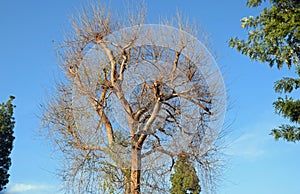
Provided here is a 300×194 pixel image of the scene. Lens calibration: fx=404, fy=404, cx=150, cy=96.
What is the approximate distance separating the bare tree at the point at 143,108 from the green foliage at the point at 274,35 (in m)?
0.99

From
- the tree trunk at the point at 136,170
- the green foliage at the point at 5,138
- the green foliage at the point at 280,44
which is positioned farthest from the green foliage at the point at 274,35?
the green foliage at the point at 5,138

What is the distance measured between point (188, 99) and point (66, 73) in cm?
185

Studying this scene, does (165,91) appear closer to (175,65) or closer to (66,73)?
(175,65)

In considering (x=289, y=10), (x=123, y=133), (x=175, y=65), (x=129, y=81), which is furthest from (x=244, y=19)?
(x=123, y=133)

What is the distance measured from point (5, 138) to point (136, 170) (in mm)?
7414

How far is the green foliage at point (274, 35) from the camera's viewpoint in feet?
17.4

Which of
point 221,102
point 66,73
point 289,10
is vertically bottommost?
point 221,102

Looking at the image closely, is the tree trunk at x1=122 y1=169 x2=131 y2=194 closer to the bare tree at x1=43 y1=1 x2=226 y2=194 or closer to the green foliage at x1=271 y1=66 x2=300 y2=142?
the bare tree at x1=43 y1=1 x2=226 y2=194

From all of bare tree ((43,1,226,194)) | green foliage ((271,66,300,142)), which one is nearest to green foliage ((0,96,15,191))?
bare tree ((43,1,226,194))

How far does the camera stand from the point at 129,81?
5.02 m

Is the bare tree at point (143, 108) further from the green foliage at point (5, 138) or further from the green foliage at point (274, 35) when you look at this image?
the green foliage at point (5, 138)

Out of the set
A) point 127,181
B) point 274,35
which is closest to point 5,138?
point 127,181

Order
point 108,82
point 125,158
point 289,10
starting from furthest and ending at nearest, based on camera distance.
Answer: point 289,10 → point 108,82 → point 125,158

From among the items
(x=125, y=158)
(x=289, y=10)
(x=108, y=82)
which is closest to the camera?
(x=125, y=158)
